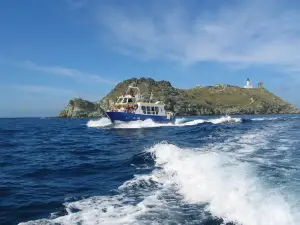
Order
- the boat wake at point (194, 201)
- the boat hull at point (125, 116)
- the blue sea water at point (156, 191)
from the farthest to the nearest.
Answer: the boat hull at point (125, 116), the blue sea water at point (156, 191), the boat wake at point (194, 201)

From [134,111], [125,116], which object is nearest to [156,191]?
[125,116]

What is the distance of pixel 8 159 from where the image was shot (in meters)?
21.2

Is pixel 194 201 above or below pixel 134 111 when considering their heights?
below

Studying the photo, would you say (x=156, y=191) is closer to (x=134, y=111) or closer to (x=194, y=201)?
(x=194, y=201)

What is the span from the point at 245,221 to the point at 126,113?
46.3 meters

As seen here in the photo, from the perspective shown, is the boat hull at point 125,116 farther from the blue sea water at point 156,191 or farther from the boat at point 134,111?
→ the blue sea water at point 156,191

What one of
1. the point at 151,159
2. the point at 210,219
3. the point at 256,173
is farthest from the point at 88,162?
the point at 210,219

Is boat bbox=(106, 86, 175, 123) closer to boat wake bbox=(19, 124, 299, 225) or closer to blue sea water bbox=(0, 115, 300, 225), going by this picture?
blue sea water bbox=(0, 115, 300, 225)

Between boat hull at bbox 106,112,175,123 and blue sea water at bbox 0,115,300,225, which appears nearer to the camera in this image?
blue sea water at bbox 0,115,300,225

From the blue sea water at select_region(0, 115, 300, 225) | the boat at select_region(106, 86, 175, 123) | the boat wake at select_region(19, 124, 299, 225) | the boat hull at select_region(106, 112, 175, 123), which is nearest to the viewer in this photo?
the boat wake at select_region(19, 124, 299, 225)

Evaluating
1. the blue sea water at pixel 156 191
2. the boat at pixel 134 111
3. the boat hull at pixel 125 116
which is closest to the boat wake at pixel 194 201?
the blue sea water at pixel 156 191

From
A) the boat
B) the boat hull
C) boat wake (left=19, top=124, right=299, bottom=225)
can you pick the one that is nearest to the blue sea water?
boat wake (left=19, top=124, right=299, bottom=225)

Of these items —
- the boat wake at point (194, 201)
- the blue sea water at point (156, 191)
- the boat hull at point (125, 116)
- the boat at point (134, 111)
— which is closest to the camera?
the boat wake at point (194, 201)

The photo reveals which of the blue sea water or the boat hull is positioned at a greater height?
the boat hull
